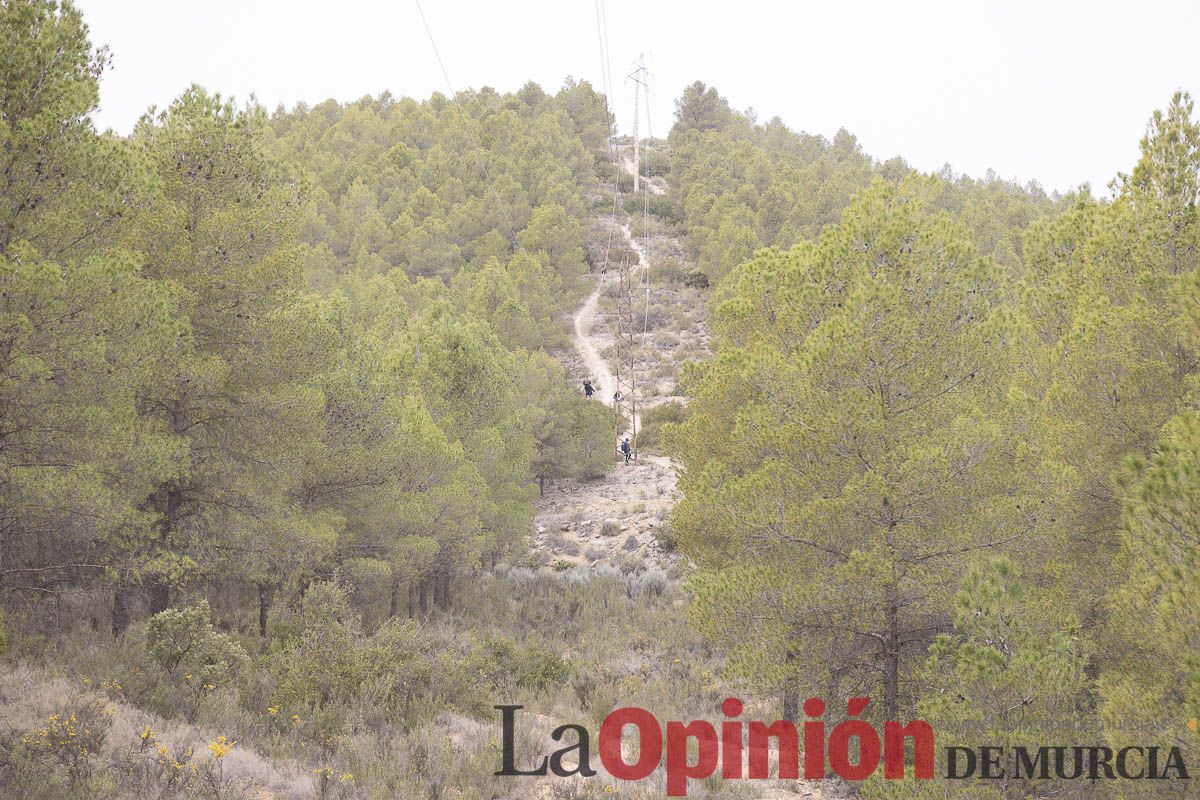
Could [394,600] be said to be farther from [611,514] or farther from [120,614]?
[611,514]

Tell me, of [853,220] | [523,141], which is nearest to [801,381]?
[853,220]

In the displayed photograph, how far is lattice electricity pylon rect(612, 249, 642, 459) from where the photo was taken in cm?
3229

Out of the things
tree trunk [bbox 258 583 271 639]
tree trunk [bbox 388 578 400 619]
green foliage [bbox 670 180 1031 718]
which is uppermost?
green foliage [bbox 670 180 1031 718]

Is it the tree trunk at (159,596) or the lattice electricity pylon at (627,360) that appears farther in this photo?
the lattice electricity pylon at (627,360)

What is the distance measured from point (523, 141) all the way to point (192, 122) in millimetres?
49583

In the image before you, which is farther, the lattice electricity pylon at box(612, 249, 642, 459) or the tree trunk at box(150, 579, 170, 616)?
the lattice electricity pylon at box(612, 249, 642, 459)

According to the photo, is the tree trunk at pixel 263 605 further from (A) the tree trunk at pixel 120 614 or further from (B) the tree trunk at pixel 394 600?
(B) the tree trunk at pixel 394 600

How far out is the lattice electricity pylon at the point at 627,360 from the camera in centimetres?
3229

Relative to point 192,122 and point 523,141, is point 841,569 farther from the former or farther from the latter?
point 523,141

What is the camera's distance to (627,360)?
→ 4372 cm


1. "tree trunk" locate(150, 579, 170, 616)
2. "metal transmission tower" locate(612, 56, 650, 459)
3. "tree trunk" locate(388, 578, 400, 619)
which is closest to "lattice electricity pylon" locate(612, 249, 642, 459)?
"metal transmission tower" locate(612, 56, 650, 459)

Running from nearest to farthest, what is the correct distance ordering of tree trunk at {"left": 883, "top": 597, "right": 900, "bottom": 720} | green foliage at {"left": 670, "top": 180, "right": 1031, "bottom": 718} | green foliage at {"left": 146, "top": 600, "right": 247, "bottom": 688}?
green foliage at {"left": 670, "top": 180, "right": 1031, "bottom": 718} < tree trunk at {"left": 883, "top": 597, "right": 900, "bottom": 720} < green foliage at {"left": 146, "top": 600, "right": 247, "bottom": 688}

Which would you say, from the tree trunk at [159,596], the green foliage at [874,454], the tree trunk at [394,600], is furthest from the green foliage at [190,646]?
the tree trunk at [394,600]

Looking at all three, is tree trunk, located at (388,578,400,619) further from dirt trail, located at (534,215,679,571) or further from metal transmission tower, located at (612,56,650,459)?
metal transmission tower, located at (612,56,650,459)
